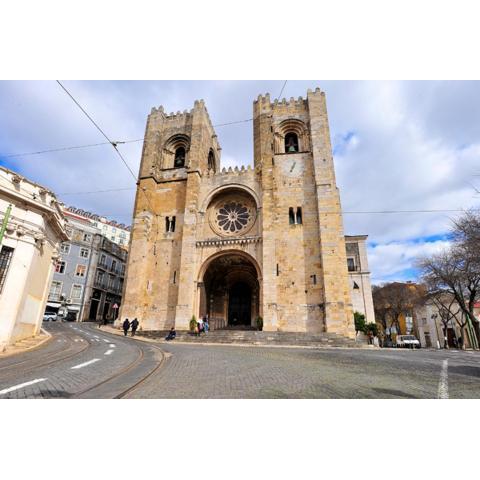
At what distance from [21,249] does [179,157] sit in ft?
63.5

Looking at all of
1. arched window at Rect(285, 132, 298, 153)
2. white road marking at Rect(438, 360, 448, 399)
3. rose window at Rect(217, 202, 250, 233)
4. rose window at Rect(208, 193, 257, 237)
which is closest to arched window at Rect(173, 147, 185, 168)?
rose window at Rect(208, 193, 257, 237)

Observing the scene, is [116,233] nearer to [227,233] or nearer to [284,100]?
[227,233]

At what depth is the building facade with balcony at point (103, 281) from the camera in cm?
3566

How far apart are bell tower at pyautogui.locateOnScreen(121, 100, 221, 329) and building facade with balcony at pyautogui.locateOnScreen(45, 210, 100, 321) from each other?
46.2 ft

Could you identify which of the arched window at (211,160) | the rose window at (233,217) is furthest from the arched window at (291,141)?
the arched window at (211,160)

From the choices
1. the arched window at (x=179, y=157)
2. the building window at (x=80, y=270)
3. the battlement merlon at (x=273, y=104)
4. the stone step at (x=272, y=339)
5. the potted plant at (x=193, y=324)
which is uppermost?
the battlement merlon at (x=273, y=104)

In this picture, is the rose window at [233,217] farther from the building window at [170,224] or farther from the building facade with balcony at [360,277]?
the building facade with balcony at [360,277]

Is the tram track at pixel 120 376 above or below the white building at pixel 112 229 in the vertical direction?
below

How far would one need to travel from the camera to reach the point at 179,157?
92.4ft

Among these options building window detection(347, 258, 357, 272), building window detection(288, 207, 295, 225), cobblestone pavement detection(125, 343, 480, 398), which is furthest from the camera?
building window detection(347, 258, 357, 272)

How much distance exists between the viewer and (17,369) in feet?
20.8

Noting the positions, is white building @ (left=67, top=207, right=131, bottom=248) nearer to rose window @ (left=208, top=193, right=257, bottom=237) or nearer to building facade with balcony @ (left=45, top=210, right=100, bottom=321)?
building facade with balcony @ (left=45, top=210, right=100, bottom=321)

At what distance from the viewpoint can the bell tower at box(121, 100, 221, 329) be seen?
2147 centimetres

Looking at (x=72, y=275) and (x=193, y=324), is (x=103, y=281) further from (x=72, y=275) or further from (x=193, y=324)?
(x=193, y=324)
